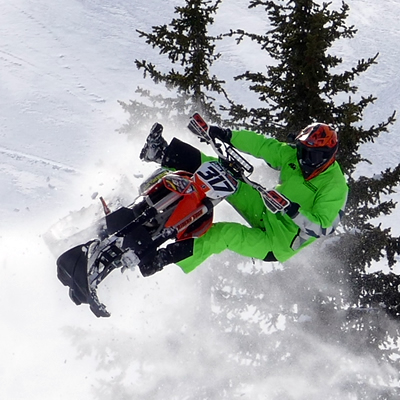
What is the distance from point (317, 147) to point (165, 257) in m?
2.13

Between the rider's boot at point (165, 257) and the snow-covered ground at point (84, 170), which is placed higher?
the rider's boot at point (165, 257)

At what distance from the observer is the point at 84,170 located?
20219mm

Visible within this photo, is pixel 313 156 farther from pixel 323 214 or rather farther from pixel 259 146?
pixel 259 146

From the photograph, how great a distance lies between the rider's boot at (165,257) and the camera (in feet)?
22.0

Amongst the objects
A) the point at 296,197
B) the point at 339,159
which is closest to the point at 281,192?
the point at 296,197

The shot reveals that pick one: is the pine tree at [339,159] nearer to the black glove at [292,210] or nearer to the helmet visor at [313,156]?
the helmet visor at [313,156]

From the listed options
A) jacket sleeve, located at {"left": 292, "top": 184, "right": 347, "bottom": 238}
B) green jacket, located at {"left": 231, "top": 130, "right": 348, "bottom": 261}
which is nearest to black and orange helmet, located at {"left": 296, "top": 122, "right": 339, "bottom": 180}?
green jacket, located at {"left": 231, "top": 130, "right": 348, "bottom": 261}

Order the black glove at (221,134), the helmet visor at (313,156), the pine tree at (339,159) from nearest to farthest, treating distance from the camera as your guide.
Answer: the helmet visor at (313,156) → the black glove at (221,134) → the pine tree at (339,159)

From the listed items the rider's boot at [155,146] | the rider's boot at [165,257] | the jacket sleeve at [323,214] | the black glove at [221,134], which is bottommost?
the rider's boot at [165,257]

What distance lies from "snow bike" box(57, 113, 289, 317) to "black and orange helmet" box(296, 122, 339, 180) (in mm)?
661

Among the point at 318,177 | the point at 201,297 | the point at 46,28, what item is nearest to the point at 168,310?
the point at 201,297

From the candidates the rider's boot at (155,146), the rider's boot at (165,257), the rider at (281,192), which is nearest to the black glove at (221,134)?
the rider at (281,192)

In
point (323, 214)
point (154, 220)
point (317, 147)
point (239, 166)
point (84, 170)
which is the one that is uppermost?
point (317, 147)

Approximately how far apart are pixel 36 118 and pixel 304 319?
16.3 m
